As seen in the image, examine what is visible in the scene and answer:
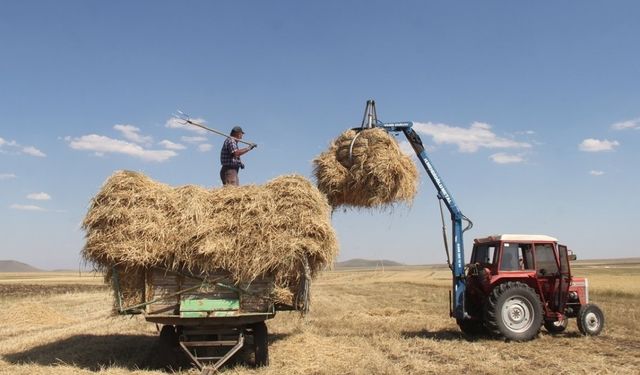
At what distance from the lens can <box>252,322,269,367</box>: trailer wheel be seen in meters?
9.23

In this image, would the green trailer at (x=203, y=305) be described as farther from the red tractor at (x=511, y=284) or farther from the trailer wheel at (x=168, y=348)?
the red tractor at (x=511, y=284)

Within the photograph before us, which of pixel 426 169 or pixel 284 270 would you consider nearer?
pixel 284 270

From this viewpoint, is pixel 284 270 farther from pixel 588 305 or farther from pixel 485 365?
pixel 588 305

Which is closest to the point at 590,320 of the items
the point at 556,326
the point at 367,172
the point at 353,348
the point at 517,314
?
the point at 556,326

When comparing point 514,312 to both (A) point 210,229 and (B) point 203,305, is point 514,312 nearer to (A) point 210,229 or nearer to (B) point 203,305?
(B) point 203,305

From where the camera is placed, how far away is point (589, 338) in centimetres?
1241

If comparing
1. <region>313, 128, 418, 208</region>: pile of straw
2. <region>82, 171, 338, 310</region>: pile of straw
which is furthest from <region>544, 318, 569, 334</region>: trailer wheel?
<region>82, 171, 338, 310</region>: pile of straw

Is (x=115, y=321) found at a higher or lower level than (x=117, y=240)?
lower

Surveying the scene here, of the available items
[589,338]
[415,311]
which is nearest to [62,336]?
[415,311]

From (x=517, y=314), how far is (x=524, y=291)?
20.4 inches

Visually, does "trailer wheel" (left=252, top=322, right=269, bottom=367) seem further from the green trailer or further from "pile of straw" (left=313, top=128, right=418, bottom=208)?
"pile of straw" (left=313, top=128, right=418, bottom=208)

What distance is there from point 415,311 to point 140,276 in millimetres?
11369

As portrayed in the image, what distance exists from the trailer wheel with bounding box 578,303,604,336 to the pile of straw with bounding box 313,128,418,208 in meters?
4.87

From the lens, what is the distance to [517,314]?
12.4 metres
